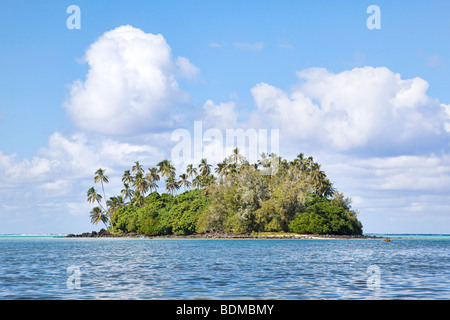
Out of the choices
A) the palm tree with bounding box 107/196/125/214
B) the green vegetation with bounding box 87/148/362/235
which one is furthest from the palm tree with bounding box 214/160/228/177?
the palm tree with bounding box 107/196/125/214

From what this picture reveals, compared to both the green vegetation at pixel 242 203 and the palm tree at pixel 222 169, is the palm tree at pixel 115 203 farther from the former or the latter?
the palm tree at pixel 222 169

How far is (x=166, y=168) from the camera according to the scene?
15750cm

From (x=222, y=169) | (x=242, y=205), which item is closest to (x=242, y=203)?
(x=242, y=205)

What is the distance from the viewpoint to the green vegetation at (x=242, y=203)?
11962cm

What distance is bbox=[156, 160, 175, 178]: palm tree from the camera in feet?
518

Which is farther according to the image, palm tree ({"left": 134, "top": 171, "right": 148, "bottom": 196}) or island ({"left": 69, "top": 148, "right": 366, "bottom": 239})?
palm tree ({"left": 134, "top": 171, "right": 148, "bottom": 196})

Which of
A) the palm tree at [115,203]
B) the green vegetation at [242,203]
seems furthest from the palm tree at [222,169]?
the palm tree at [115,203]

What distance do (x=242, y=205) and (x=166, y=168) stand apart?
42889 mm

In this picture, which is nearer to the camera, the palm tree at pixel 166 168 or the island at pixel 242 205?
the island at pixel 242 205

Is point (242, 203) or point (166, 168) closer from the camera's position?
point (242, 203)

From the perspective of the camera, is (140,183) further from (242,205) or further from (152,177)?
(242,205)

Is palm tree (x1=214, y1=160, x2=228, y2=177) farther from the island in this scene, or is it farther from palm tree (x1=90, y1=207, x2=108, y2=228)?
palm tree (x1=90, y1=207, x2=108, y2=228)
